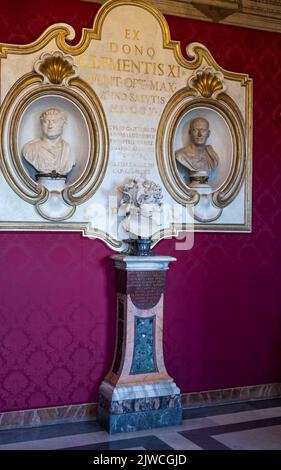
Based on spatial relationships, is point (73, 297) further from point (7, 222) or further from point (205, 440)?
point (205, 440)

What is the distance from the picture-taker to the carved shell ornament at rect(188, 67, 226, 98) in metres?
5.71

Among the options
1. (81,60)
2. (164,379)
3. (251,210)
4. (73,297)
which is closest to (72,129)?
(81,60)

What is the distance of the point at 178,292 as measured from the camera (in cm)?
570

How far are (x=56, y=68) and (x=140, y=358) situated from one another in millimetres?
2535

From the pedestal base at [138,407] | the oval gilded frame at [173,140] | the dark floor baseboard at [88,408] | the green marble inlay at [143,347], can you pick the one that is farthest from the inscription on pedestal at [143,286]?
the dark floor baseboard at [88,408]

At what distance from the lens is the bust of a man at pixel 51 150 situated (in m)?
5.18

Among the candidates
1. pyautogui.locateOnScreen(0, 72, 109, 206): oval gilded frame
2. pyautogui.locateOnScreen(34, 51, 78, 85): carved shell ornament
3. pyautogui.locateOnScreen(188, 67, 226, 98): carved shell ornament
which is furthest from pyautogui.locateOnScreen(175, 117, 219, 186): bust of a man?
pyautogui.locateOnScreen(34, 51, 78, 85): carved shell ornament

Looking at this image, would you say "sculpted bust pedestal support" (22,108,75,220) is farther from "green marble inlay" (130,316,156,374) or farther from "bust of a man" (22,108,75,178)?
"green marble inlay" (130,316,156,374)

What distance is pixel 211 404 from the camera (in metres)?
5.79

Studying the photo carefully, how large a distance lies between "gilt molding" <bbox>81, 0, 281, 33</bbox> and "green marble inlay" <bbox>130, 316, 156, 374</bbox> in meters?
2.78

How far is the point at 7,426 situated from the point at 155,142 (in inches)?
108

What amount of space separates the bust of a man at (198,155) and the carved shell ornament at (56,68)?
125cm

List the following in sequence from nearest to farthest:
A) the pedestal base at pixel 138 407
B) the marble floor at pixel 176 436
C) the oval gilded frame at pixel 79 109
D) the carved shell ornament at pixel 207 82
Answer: the marble floor at pixel 176 436, the pedestal base at pixel 138 407, the oval gilded frame at pixel 79 109, the carved shell ornament at pixel 207 82

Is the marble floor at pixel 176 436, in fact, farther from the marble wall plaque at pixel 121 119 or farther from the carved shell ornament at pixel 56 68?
the carved shell ornament at pixel 56 68
